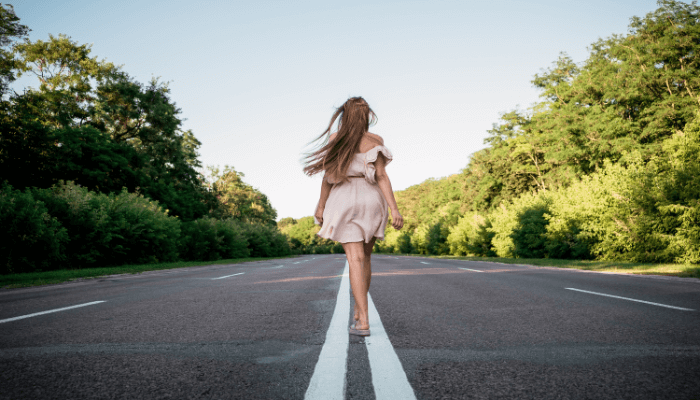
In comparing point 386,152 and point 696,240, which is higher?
point 386,152

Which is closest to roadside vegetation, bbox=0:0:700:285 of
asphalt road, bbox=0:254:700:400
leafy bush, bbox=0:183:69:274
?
leafy bush, bbox=0:183:69:274

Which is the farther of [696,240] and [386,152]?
[696,240]

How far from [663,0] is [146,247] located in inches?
1412

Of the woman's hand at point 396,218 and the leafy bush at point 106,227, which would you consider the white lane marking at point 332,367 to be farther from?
the leafy bush at point 106,227

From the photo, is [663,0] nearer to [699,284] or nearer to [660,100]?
[660,100]

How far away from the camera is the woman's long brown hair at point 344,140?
3707mm

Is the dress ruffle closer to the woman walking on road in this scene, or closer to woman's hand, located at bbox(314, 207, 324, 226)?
the woman walking on road

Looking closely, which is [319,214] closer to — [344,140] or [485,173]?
[344,140]

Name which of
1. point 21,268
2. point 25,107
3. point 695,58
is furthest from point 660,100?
point 25,107

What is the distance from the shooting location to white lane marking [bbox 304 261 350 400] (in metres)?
2.11

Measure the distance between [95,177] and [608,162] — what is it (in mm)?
31086

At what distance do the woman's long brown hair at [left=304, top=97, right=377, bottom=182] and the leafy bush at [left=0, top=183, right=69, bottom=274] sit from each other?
13.8 metres

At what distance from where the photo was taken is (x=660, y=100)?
2738cm

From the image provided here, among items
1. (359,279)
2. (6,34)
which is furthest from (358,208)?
(6,34)
